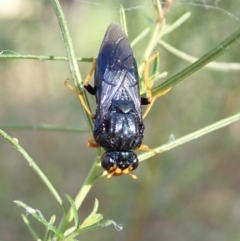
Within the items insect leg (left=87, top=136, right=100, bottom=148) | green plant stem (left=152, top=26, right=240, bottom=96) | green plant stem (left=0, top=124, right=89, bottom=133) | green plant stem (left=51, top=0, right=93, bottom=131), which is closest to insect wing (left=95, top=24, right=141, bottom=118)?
insect leg (left=87, top=136, right=100, bottom=148)

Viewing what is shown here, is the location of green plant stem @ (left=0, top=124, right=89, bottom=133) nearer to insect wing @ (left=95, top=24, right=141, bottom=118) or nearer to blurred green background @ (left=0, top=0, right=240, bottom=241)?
insect wing @ (left=95, top=24, right=141, bottom=118)

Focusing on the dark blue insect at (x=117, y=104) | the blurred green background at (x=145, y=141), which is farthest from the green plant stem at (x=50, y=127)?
the blurred green background at (x=145, y=141)

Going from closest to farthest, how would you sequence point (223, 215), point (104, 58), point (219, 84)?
point (104, 58) → point (219, 84) → point (223, 215)

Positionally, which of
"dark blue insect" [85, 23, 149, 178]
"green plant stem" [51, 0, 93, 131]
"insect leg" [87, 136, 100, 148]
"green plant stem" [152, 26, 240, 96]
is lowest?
"green plant stem" [152, 26, 240, 96]

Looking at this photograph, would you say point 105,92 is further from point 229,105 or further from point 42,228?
point 42,228

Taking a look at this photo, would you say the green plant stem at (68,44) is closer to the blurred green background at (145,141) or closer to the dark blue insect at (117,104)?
the dark blue insect at (117,104)

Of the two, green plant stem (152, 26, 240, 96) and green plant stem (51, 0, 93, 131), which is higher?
green plant stem (51, 0, 93, 131)

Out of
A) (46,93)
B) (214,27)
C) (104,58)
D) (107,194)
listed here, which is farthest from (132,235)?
(46,93)

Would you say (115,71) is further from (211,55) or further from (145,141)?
(145,141)
